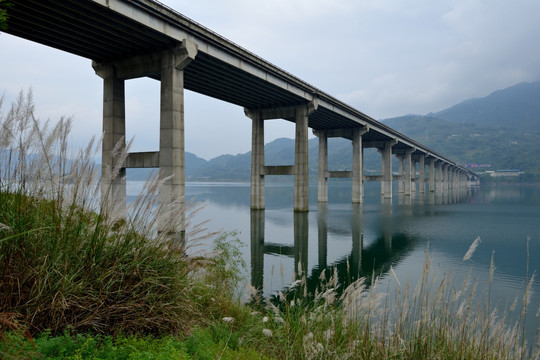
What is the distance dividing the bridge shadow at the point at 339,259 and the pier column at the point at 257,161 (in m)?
14.6

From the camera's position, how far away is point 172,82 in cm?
2312

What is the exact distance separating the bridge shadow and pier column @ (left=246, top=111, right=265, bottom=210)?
14628mm

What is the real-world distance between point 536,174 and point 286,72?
186m

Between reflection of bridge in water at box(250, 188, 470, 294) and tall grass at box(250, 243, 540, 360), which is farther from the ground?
tall grass at box(250, 243, 540, 360)

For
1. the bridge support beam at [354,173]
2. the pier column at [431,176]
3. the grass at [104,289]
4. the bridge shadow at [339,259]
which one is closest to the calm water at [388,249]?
the bridge shadow at [339,259]

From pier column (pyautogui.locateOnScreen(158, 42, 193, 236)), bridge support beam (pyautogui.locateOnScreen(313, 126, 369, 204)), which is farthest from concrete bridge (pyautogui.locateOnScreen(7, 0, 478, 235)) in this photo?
bridge support beam (pyautogui.locateOnScreen(313, 126, 369, 204))

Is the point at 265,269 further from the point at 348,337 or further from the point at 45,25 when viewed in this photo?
the point at 45,25

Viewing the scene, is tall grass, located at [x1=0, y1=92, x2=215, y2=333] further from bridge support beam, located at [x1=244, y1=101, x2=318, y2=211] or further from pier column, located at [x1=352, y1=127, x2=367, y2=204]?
pier column, located at [x1=352, y1=127, x2=367, y2=204]

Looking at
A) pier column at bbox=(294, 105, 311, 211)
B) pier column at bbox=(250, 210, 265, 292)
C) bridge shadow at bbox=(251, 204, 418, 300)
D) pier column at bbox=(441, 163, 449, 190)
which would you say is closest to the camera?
pier column at bbox=(250, 210, 265, 292)

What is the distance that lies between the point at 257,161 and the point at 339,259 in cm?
2825

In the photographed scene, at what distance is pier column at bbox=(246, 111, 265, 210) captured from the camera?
42.2 m

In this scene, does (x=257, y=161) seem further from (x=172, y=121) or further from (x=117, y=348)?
(x=117, y=348)

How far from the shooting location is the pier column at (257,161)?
4216cm

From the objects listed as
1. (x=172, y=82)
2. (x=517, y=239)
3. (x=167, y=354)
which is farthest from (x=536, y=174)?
(x=167, y=354)
